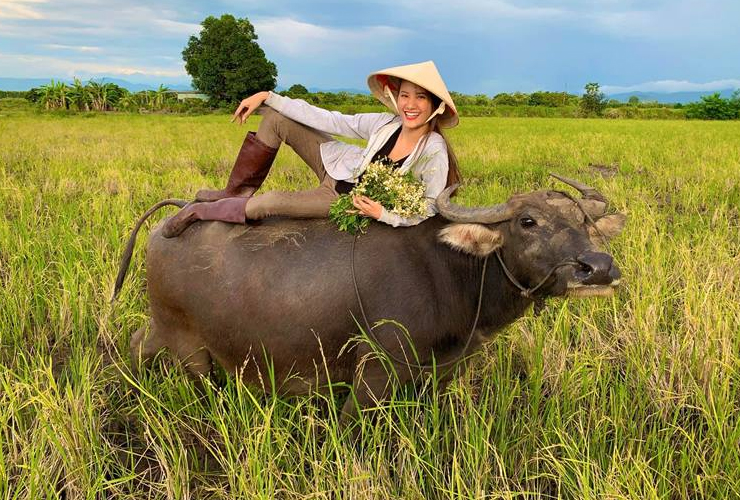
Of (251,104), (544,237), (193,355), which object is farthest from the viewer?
(251,104)

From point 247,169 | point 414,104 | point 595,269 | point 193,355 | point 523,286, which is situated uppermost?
point 414,104

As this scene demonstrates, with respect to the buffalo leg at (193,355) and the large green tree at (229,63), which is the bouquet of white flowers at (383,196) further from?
the large green tree at (229,63)

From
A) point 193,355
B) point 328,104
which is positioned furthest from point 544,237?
point 328,104

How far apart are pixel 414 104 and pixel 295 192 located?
67cm

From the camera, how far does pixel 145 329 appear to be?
2.71m

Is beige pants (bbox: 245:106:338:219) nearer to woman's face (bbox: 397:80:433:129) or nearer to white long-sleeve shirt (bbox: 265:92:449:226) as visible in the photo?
white long-sleeve shirt (bbox: 265:92:449:226)

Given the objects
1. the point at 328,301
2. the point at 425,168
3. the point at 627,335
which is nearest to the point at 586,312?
the point at 627,335

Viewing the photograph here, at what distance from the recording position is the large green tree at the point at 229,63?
151 feet

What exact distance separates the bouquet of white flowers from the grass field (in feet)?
2.44

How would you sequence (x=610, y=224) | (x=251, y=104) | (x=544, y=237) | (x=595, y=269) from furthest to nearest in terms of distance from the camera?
1. (x=251, y=104)
2. (x=610, y=224)
3. (x=544, y=237)
4. (x=595, y=269)

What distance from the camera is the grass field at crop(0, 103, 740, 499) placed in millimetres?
1835

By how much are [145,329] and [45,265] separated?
1.35m

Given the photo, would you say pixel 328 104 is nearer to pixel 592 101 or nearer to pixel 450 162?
pixel 592 101

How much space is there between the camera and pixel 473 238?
2.16 metres
